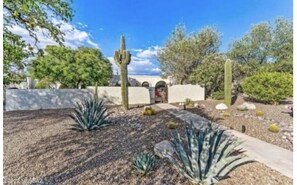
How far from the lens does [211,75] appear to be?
19.4 m

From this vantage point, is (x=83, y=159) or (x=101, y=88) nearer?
(x=83, y=159)

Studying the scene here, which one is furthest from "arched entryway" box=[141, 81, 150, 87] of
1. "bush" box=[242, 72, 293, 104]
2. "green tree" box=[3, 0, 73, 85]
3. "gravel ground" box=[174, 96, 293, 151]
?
"green tree" box=[3, 0, 73, 85]

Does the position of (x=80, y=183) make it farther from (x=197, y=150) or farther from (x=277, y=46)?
(x=277, y=46)

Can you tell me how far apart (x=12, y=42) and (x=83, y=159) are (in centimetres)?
290

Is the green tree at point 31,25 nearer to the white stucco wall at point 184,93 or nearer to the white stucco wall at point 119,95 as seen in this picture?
the white stucco wall at point 119,95

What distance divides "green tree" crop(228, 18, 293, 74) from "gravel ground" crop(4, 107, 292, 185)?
19710 mm

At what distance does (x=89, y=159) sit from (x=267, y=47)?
2474 cm

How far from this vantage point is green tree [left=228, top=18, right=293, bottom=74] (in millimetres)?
22969

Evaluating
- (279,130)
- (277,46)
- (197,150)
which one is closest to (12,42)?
(197,150)

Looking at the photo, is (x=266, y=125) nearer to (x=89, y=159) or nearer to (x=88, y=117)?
(x=88, y=117)

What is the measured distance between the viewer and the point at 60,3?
382 cm

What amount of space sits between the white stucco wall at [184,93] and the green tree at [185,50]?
12.3 feet

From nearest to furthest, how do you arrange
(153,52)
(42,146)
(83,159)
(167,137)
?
(83,159), (42,146), (167,137), (153,52)

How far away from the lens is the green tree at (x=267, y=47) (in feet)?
75.4
